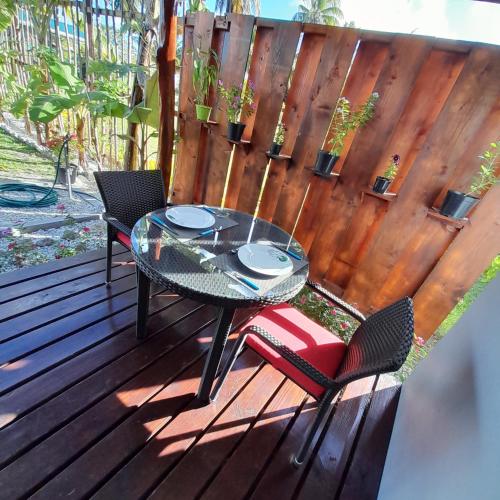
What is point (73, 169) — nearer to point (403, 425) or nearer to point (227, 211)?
point (227, 211)

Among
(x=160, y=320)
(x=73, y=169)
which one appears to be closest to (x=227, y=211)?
(x=160, y=320)

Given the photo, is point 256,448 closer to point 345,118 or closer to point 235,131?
point 345,118

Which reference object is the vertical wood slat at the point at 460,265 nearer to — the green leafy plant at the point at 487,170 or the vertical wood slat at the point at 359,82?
the green leafy plant at the point at 487,170

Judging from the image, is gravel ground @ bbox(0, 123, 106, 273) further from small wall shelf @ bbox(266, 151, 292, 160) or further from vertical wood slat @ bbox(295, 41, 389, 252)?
vertical wood slat @ bbox(295, 41, 389, 252)

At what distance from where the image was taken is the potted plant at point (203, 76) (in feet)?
7.83

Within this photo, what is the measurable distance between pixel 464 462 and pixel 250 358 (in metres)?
1.08

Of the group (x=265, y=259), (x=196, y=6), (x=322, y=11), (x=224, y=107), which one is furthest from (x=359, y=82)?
(x=322, y=11)

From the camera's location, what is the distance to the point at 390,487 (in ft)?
3.59

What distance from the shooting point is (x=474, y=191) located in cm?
152

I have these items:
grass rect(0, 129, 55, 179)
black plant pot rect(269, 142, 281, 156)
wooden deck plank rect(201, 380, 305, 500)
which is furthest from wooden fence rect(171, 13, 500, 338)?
grass rect(0, 129, 55, 179)

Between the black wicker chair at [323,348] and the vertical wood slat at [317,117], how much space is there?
1058 mm

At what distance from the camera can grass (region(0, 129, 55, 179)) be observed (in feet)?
10.8

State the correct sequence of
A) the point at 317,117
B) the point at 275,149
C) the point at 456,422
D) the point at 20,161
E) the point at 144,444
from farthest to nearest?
the point at 20,161 < the point at 275,149 < the point at 317,117 < the point at 144,444 < the point at 456,422

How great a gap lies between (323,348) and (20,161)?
459 cm
